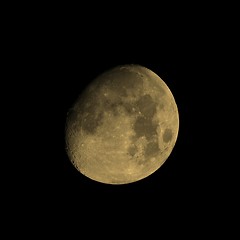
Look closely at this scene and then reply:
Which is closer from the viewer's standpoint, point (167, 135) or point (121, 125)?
point (121, 125)

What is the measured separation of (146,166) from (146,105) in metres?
0.68

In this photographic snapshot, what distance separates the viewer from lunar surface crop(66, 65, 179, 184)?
325cm

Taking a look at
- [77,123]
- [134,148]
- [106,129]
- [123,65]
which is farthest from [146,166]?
[123,65]

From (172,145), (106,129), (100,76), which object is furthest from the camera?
(172,145)

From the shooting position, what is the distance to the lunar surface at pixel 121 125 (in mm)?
3250

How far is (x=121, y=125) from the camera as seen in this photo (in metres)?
3.24

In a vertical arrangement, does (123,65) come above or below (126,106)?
above

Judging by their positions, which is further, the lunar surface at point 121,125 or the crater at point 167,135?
the crater at point 167,135

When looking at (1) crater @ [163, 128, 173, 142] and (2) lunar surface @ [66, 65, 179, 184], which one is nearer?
(2) lunar surface @ [66, 65, 179, 184]

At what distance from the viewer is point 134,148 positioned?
3.34 meters

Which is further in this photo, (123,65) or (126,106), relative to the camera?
(123,65)

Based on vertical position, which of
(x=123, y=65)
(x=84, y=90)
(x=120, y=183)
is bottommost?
(x=120, y=183)

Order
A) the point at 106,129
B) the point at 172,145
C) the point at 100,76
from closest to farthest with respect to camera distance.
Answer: the point at 106,129 → the point at 100,76 → the point at 172,145

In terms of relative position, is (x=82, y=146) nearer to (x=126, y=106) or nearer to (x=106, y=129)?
(x=106, y=129)
